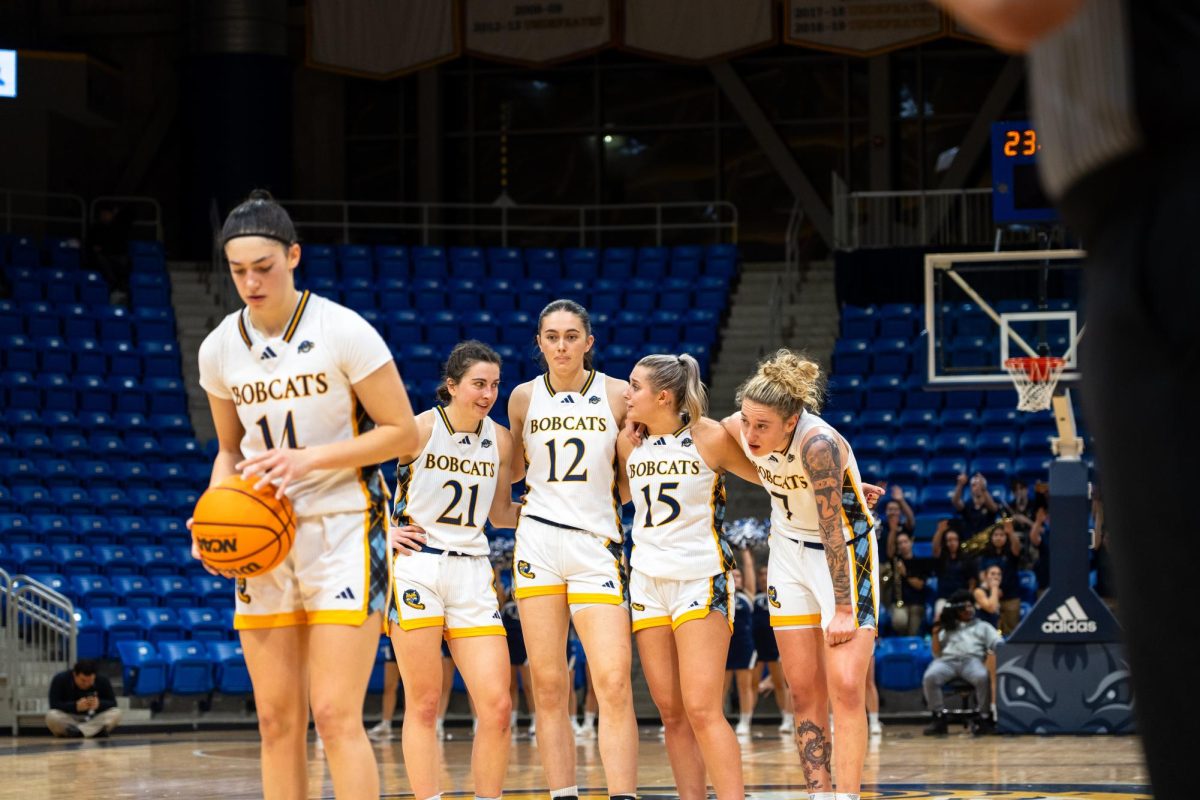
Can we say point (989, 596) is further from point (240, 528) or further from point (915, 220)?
point (240, 528)

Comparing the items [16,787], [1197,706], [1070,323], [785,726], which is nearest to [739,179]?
[1070,323]

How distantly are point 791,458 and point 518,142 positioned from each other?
A: 791 inches

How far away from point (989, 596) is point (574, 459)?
9.01 metres

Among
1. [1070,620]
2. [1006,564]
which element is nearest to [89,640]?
[1006,564]

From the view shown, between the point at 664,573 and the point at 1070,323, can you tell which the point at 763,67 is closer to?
the point at 1070,323

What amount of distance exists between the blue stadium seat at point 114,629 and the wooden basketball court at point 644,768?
1.43m

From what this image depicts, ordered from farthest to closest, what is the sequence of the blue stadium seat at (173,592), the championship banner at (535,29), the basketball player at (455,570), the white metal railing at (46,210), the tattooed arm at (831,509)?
the championship banner at (535,29) < the white metal railing at (46,210) < the blue stadium seat at (173,592) < the basketball player at (455,570) < the tattooed arm at (831,509)

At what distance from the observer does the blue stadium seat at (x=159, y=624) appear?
51.5ft

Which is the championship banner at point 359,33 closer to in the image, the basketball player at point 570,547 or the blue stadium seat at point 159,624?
the blue stadium seat at point 159,624

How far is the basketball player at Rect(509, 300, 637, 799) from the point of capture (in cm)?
641

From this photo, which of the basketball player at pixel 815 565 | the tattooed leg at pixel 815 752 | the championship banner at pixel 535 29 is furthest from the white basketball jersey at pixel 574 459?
the championship banner at pixel 535 29

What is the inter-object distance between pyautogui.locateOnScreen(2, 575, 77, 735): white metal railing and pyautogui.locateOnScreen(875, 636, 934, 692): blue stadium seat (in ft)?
25.5

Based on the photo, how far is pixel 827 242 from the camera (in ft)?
80.4

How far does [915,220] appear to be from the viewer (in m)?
23.5
